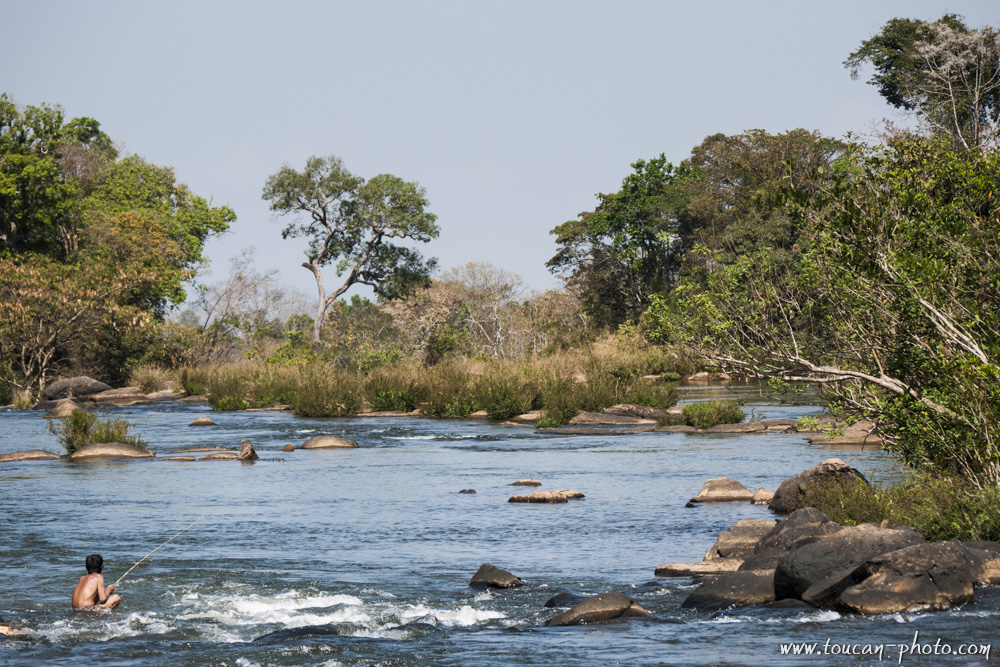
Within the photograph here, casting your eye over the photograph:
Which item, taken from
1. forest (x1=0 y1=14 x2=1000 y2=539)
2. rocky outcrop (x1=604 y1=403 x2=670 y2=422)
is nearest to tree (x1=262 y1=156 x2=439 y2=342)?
forest (x1=0 y1=14 x2=1000 y2=539)

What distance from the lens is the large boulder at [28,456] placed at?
2294 cm

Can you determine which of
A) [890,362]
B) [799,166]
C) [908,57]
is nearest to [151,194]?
[799,166]

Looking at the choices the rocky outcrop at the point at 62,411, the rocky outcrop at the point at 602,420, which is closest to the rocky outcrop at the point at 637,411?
the rocky outcrop at the point at 602,420

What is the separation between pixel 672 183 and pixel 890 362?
5977 cm

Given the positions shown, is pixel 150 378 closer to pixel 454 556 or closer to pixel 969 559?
pixel 454 556

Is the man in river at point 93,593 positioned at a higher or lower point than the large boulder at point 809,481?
lower

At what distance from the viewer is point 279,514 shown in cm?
1619

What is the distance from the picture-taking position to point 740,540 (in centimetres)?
1214

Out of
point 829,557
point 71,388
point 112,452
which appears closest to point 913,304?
point 829,557

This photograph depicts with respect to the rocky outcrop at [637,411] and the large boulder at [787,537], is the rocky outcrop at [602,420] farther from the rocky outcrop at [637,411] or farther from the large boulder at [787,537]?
the large boulder at [787,537]

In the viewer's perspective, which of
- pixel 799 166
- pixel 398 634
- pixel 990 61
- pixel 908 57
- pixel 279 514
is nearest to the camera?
pixel 398 634

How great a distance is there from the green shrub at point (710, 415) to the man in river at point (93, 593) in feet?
65.1

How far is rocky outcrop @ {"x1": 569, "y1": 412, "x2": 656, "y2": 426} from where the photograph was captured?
3025 cm

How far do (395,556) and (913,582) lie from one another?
6.14 meters
